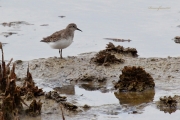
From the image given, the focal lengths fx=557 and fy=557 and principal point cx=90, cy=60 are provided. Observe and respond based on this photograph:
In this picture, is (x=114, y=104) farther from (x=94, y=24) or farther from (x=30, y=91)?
(x=94, y=24)

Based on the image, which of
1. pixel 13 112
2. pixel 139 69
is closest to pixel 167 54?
pixel 139 69

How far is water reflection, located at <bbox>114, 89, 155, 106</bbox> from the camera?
1006 cm

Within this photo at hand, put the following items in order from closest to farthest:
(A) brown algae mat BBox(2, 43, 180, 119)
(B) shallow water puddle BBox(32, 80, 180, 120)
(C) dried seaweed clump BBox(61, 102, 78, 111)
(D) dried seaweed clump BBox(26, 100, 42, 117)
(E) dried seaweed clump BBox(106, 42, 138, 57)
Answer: (D) dried seaweed clump BBox(26, 100, 42, 117)
(B) shallow water puddle BBox(32, 80, 180, 120)
(C) dried seaweed clump BBox(61, 102, 78, 111)
(A) brown algae mat BBox(2, 43, 180, 119)
(E) dried seaweed clump BBox(106, 42, 138, 57)

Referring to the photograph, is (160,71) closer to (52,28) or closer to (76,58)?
(76,58)

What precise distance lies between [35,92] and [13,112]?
1067mm

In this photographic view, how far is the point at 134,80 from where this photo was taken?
1077cm

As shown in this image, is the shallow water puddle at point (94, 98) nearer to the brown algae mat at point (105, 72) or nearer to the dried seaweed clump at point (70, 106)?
the brown algae mat at point (105, 72)

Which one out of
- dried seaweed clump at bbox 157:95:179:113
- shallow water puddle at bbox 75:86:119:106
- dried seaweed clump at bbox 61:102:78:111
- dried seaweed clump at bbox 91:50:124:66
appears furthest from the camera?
dried seaweed clump at bbox 91:50:124:66

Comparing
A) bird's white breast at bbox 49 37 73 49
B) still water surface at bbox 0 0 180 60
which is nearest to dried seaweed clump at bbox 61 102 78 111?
bird's white breast at bbox 49 37 73 49

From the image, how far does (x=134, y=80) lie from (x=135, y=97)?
0.51 metres

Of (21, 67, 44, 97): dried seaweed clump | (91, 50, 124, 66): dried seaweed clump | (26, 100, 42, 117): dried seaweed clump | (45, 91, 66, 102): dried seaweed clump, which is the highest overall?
(91, 50, 124, 66): dried seaweed clump

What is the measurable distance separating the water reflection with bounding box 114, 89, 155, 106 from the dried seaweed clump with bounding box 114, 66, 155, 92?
0.13 m

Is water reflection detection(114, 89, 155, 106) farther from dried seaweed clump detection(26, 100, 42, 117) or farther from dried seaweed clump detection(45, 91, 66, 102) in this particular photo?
dried seaweed clump detection(26, 100, 42, 117)

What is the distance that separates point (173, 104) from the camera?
31.8ft
